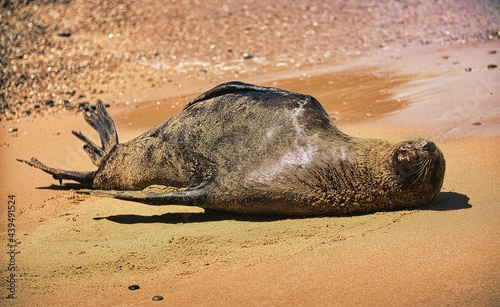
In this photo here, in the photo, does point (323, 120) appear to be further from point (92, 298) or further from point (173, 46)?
point (173, 46)

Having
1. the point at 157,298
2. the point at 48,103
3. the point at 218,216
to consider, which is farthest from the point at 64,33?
the point at 157,298

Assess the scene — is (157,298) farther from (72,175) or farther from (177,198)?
(72,175)

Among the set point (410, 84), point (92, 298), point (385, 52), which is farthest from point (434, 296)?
point (385, 52)

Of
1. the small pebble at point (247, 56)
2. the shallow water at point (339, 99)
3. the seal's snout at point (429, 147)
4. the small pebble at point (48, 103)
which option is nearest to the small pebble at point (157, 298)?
the seal's snout at point (429, 147)

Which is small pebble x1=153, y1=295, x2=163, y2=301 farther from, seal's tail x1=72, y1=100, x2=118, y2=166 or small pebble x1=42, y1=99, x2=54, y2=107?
small pebble x1=42, y1=99, x2=54, y2=107

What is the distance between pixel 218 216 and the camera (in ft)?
20.2

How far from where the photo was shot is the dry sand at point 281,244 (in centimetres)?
450

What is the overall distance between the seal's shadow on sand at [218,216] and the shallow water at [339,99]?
3106 mm

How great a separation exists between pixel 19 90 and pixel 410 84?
226 inches

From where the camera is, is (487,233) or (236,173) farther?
(236,173)

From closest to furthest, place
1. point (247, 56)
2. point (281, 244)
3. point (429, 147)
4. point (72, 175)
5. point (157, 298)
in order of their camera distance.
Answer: point (157, 298)
point (281, 244)
point (429, 147)
point (72, 175)
point (247, 56)

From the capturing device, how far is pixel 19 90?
38.8 feet

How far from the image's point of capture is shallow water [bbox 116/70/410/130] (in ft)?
30.7

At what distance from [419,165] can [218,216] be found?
160 centimetres
